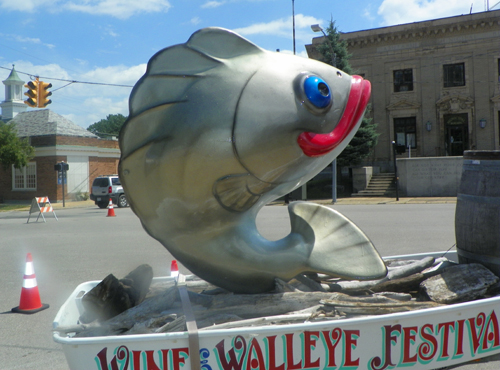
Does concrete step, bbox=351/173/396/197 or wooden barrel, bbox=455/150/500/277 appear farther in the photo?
concrete step, bbox=351/173/396/197

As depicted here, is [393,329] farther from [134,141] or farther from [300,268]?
[134,141]

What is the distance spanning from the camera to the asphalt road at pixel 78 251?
4.31 m

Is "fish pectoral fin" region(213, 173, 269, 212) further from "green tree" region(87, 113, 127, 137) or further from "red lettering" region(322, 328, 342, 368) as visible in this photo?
"green tree" region(87, 113, 127, 137)

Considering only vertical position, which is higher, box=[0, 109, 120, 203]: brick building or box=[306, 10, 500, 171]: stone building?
box=[306, 10, 500, 171]: stone building

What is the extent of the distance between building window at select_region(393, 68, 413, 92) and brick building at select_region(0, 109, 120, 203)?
63.7ft

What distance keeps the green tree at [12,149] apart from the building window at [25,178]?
6.50 ft

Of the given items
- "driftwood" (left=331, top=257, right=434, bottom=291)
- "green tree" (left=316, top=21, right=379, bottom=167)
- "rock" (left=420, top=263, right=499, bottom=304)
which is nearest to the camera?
"rock" (left=420, top=263, right=499, bottom=304)

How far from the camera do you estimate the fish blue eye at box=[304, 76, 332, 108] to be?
2979 mm

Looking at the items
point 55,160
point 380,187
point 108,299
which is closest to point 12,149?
point 55,160

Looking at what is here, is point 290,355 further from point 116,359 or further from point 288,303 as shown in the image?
point 116,359

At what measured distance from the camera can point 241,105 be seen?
114 inches

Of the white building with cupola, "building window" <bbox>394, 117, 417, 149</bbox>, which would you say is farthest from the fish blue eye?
the white building with cupola

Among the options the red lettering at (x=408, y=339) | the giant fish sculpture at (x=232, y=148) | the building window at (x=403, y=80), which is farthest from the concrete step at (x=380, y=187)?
the red lettering at (x=408, y=339)

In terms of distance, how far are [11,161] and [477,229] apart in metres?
27.3
